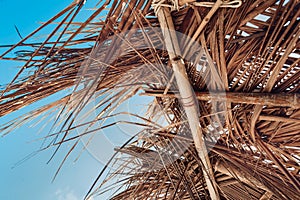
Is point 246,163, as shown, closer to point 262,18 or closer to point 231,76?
point 231,76

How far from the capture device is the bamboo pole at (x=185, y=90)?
49cm

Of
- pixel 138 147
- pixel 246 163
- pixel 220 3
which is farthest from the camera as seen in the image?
pixel 138 147

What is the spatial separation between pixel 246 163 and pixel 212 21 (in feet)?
1.14

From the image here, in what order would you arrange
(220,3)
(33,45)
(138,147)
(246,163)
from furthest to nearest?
(138,147) < (246,163) < (33,45) < (220,3)

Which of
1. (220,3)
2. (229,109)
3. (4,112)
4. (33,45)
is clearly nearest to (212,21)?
(220,3)

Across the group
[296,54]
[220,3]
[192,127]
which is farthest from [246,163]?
[220,3]

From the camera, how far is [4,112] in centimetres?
58

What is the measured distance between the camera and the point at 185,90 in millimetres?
546

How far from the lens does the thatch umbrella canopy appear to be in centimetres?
47

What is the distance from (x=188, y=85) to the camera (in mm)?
542

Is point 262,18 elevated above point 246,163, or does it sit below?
above

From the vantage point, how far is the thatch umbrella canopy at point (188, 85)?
470 millimetres

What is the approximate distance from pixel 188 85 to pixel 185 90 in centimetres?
1

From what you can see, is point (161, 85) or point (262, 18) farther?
point (161, 85)
